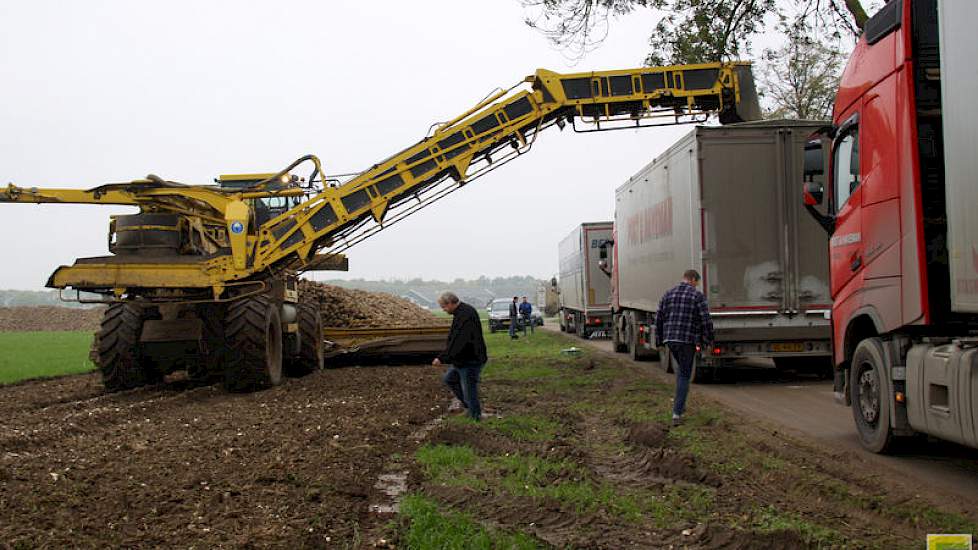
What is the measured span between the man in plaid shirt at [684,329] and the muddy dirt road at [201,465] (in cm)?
299

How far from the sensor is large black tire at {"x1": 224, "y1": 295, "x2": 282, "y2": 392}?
44.8ft

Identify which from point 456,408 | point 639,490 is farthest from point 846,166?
point 456,408

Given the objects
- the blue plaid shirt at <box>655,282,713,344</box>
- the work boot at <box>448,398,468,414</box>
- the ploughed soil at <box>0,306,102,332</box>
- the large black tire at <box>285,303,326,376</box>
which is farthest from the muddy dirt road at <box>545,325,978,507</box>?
the ploughed soil at <box>0,306,102,332</box>

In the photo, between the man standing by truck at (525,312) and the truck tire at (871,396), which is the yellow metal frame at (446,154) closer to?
the truck tire at (871,396)

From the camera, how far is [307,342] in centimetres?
1756

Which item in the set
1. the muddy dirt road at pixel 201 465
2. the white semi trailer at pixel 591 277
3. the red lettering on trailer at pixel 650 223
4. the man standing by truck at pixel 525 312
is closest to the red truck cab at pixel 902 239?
the muddy dirt road at pixel 201 465

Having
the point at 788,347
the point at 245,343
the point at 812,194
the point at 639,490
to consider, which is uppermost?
the point at 812,194

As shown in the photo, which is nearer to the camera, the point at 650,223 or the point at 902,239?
the point at 902,239

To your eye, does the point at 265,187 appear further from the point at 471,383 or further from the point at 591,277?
the point at 591,277

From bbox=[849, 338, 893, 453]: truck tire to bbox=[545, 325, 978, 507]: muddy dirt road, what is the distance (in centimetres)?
16

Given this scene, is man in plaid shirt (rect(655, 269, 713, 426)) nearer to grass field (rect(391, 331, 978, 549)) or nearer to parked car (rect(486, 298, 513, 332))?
grass field (rect(391, 331, 978, 549))

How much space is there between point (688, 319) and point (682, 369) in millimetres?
592

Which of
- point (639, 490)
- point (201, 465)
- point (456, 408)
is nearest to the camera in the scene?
point (639, 490)

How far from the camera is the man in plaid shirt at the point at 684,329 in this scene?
1040 cm
